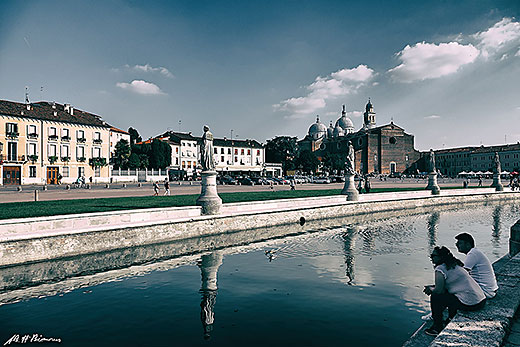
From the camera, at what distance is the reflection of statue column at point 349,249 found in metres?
11.6

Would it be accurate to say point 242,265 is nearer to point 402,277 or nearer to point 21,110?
point 402,277

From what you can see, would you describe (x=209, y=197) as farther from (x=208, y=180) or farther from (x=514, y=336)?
(x=514, y=336)

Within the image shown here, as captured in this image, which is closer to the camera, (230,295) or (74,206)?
(230,295)

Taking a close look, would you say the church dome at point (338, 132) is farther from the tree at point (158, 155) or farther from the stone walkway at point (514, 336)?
the stone walkway at point (514, 336)

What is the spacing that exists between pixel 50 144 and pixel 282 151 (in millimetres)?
63983

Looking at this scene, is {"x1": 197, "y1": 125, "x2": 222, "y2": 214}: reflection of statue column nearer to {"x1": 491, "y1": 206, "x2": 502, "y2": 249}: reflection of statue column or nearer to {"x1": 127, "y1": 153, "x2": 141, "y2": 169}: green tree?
{"x1": 491, "y1": 206, "x2": 502, "y2": 249}: reflection of statue column

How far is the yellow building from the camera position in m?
46.0

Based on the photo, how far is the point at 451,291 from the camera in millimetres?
5520

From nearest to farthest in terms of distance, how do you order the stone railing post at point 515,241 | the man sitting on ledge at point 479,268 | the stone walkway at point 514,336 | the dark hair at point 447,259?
the stone walkway at point 514,336 → the dark hair at point 447,259 → the man sitting on ledge at point 479,268 → the stone railing post at point 515,241

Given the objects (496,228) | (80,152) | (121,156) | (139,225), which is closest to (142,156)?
(121,156)

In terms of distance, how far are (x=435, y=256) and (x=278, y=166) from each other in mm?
93986

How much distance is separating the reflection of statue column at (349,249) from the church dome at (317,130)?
426ft

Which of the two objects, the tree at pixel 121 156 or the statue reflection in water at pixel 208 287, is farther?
the tree at pixel 121 156

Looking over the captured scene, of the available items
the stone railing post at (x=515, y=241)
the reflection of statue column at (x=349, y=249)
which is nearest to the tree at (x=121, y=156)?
the reflection of statue column at (x=349, y=249)
